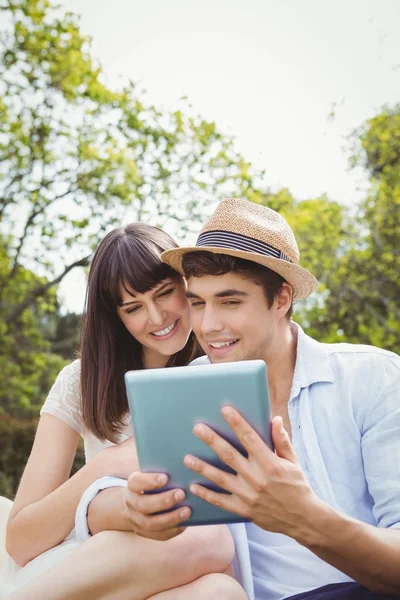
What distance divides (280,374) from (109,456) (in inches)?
30.3

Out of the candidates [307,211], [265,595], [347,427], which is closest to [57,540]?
[265,595]

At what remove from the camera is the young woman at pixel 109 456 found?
2086 millimetres

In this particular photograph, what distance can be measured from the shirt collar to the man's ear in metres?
0.21

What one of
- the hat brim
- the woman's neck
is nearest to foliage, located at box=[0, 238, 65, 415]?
the woman's neck

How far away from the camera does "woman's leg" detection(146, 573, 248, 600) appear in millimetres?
2035

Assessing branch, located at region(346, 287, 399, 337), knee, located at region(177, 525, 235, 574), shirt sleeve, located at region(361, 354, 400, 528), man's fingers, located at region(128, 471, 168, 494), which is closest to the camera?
man's fingers, located at region(128, 471, 168, 494)

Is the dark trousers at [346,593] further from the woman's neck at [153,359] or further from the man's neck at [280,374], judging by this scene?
the woman's neck at [153,359]

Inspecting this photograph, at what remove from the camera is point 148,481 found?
73.2 inches

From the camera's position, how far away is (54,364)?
41.0 feet

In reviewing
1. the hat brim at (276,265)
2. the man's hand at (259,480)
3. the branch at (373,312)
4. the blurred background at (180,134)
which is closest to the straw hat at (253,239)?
the hat brim at (276,265)

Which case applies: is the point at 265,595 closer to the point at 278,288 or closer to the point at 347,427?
the point at 347,427

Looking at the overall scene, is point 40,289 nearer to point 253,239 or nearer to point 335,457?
point 253,239

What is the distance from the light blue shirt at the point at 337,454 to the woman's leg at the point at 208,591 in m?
0.25

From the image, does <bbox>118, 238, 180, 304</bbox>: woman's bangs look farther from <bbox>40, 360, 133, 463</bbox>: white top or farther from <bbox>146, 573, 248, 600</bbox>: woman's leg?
<bbox>146, 573, 248, 600</bbox>: woman's leg
